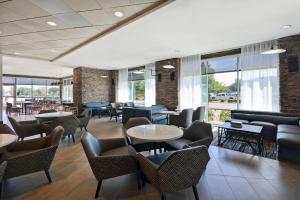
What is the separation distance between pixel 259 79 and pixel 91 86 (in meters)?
8.02

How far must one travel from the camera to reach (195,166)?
1.69 metres

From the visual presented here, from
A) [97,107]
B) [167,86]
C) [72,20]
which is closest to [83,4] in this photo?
[72,20]

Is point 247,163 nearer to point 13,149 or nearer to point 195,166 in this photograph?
point 195,166

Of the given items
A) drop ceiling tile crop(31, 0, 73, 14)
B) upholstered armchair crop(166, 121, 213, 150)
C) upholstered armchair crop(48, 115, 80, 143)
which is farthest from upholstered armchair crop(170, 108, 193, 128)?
drop ceiling tile crop(31, 0, 73, 14)

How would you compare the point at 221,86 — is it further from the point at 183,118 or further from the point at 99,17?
the point at 99,17

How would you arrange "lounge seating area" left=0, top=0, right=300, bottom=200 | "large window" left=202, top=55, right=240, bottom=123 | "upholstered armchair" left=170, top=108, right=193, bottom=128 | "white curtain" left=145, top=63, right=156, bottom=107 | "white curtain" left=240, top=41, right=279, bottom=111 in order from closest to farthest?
"lounge seating area" left=0, top=0, right=300, bottom=200 → "white curtain" left=240, top=41, right=279, bottom=111 → "upholstered armchair" left=170, top=108, right=193, bottom=128 → "large window" left=202, top=55, right=240, bottom=123 → "white curtain" left=145, top=63, right=156, bottom=107

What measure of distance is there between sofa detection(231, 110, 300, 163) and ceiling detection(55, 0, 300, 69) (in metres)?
2.21

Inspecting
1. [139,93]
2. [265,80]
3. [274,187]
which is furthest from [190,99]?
[274,187]

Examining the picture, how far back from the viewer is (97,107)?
9.03 meters

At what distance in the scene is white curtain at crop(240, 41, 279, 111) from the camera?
4820 mm

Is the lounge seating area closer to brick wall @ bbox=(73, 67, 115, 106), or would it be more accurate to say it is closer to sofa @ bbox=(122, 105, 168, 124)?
sofa @ bbox=(122, 105, 168, 124)

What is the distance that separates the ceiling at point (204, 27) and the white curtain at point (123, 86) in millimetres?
3994

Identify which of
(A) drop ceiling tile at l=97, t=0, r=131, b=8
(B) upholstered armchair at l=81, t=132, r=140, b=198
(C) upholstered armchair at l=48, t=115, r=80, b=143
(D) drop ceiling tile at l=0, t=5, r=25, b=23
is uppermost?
(D) drop ceiling tile at l=0, t=5, r=25, b=23

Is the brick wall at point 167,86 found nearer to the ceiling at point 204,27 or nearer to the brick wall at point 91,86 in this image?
the ceiling at point 204,27
